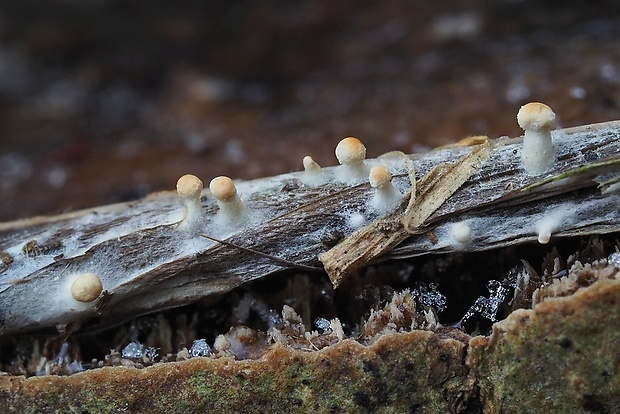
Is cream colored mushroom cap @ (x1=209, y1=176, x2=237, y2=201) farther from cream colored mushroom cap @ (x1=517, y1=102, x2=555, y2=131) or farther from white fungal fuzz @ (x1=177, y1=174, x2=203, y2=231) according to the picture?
cream colored mushroom cap @ (x1=517, y1=102, x2=555, y2=131)

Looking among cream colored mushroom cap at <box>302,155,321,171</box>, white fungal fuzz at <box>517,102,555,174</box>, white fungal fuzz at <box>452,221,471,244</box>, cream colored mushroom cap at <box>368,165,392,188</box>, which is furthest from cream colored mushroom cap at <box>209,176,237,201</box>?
white fungal fuzz at <box>517,102,555,174</box>

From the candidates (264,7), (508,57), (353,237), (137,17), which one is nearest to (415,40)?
(508,57)

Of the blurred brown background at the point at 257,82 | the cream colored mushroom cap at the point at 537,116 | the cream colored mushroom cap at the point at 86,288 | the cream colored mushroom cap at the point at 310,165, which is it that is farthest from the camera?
the blurred brown background at the point at 257,82

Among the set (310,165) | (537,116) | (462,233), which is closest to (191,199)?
(310,165)

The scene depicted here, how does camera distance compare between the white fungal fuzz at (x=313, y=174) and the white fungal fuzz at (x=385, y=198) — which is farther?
the white fungal fuzz at (x=313, y=174)

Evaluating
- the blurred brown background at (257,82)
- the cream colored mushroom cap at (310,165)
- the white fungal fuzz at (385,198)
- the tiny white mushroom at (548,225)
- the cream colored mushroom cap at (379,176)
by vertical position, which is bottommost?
the tiny white mushroom at (548,225)

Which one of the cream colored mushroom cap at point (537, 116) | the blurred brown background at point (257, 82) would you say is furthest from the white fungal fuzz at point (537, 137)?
the blurred brown background at point (257, 82)

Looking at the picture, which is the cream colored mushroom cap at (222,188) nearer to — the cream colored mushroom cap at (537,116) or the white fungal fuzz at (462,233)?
the white fungal fuzz at (462,233)

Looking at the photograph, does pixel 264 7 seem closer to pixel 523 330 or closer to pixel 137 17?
pixel 137 17
